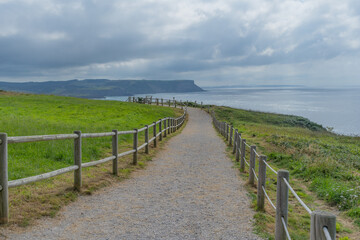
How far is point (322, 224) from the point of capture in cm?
277

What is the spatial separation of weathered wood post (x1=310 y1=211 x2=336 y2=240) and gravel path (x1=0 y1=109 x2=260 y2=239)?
2793 millimetres

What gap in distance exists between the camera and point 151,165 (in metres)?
12.3

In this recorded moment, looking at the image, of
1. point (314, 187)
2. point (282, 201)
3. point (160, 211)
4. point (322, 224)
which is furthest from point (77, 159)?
point (314, 187)

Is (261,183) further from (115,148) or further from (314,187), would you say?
(115,148)

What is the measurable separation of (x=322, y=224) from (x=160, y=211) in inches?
172

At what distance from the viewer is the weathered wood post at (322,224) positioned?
2.69 metres

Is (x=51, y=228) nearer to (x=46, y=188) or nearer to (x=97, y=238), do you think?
(x=97, y=238)

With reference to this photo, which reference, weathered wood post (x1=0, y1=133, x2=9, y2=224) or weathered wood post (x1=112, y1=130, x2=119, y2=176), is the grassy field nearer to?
weathered wood post (x1=112, y1=130, x2=119, y2=176)

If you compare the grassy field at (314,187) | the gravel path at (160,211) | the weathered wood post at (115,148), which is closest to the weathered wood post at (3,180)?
the gravel path at (160,211)

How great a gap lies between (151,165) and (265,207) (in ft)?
18.9

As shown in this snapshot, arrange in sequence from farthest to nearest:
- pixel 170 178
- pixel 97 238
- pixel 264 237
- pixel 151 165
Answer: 1. pixel 151 165
2. pixel 170 178
3. pixel 264 237
4. pixel 97 238

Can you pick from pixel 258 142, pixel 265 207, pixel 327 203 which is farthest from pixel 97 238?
pixel 258 142

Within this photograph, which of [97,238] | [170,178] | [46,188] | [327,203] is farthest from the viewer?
[170,178]

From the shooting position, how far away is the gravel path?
5.40 metres
